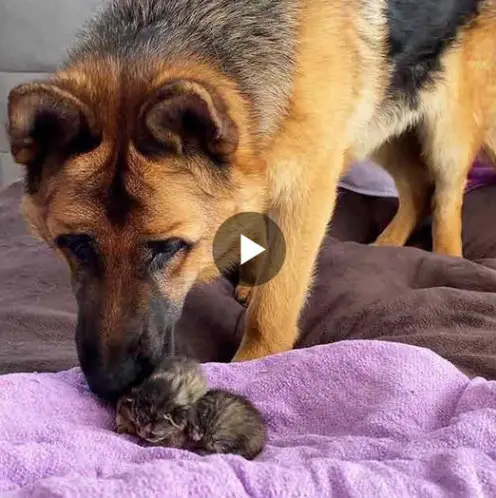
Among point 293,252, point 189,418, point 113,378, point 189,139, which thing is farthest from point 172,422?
point 293,252

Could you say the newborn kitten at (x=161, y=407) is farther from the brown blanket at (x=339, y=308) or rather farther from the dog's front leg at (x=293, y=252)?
the dog's front leg at (x=293, y=252)

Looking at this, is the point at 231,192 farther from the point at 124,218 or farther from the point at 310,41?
the point at 310,41

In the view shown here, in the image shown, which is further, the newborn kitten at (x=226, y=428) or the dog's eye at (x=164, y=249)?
the dog's eye at (x=164, y=249)

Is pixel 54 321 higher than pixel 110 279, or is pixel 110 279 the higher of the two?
pixel 110 279

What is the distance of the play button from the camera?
160 centimetres

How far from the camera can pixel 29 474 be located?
3.58 ft

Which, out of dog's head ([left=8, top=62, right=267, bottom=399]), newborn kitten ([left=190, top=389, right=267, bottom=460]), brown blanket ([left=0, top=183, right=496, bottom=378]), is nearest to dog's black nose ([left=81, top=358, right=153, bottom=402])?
dog's head ([left=8, top=62, right=267, bottom=399])

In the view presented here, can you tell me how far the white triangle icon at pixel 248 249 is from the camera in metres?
1.79

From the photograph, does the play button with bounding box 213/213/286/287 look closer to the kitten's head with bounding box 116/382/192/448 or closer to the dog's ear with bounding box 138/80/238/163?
the dog's ear with bounding box 138/80/238/163

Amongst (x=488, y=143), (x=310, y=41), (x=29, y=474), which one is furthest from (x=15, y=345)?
(x=488, y=143)

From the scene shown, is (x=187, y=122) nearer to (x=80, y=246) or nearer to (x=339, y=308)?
(x=80, y=246)

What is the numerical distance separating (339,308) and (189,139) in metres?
0.70

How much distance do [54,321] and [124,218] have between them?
571mm

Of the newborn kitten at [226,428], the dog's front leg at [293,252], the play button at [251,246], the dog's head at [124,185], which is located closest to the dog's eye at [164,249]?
the dog's head at [124,185]
